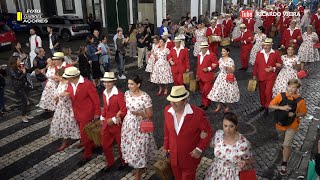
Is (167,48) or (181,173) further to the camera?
(167,48)

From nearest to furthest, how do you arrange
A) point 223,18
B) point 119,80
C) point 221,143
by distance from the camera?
point 221,143 < point 119,80 < point 223,18

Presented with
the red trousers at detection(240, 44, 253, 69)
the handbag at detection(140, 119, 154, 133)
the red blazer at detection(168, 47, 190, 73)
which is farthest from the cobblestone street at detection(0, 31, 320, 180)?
the red trousers at detection(240, 44, 253, 69)

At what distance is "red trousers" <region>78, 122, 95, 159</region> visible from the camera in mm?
6266

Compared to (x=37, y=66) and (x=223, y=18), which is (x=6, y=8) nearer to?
(x=223, y=18)

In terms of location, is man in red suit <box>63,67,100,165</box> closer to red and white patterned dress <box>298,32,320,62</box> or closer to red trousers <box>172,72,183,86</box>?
red trousers <box>172,72,183,86</box>

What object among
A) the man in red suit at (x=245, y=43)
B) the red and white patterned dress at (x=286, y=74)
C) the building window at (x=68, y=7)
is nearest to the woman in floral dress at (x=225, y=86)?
the red and white patterned dress at (x=286, y=74)

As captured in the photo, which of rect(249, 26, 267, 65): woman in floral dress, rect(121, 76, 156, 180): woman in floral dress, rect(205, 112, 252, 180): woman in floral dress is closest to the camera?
rect(205, 112, 252, 180): woman in floral dress

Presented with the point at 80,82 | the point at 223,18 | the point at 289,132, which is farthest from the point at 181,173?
the point at 223,18

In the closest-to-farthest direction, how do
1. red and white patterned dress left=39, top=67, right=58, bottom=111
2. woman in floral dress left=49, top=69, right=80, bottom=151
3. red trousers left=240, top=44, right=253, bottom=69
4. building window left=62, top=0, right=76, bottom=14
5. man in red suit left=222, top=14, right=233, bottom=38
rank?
woman in floral dress left=49, top=69, right=80, bottom=151, red and white patterned dress left=39, top=67, right=58, bottom=111, red trousers left=240, top=44, right=253, bottom=69, man in red suit left=222, top=14, right=233, bottom=38, building window left=62, top=0, right=76, bottom=14

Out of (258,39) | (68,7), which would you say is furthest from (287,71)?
(68,7)

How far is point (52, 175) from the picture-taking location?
6285 millimetres

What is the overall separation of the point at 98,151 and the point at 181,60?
4103 mm

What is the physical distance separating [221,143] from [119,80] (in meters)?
8.38

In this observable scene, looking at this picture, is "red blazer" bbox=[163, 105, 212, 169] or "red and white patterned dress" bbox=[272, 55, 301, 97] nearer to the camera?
"red blazer" bbox=[163, 105, 212, 169]
